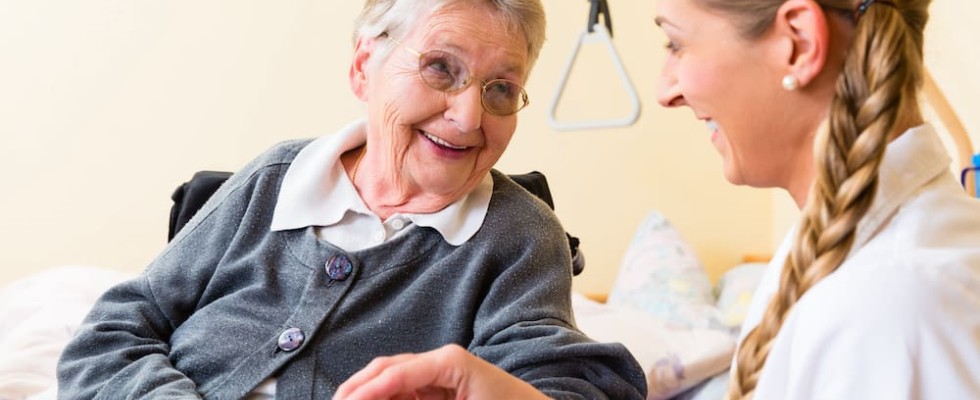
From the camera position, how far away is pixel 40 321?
2256mm

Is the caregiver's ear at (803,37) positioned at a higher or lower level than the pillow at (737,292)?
higher

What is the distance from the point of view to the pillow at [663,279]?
2713mm

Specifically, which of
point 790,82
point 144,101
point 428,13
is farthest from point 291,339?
point 144,101

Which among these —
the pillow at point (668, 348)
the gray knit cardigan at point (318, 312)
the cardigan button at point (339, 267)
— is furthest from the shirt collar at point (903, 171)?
the pillow at point (668, 348)

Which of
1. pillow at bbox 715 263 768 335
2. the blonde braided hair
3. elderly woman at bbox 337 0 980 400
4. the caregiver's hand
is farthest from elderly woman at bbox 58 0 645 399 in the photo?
pillow at bbox 715 263 768 335

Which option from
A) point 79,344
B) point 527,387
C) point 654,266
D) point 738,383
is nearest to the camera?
point 738,383

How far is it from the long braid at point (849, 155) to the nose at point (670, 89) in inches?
7.9

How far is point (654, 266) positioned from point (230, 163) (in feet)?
4.03

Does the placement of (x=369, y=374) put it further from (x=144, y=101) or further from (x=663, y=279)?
(x=144, y=101)

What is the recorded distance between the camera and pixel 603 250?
128 inches

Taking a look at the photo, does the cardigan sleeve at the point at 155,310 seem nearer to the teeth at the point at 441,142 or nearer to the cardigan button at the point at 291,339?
the cardigan button at the point at 291,339

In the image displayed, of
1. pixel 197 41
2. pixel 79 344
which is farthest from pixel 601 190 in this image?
pixel 79 344

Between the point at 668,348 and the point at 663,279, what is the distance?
2.41 feet

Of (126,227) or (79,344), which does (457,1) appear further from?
(126,227)
